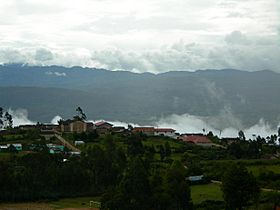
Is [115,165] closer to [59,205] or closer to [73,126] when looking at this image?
[59,205]

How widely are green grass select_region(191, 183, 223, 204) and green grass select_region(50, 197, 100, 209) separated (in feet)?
29.2

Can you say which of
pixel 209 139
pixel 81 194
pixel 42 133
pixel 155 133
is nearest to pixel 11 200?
pixel 81 194

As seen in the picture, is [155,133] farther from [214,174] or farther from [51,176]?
[51,176]

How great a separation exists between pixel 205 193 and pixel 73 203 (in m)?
11.4

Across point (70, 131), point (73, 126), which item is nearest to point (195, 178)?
point (70, 131)

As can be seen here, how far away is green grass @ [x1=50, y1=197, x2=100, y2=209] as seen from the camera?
4581 centimetres

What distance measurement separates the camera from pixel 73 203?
47.6 m

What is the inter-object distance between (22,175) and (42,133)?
136ft

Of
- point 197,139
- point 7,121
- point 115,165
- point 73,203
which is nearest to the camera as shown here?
point 73,203

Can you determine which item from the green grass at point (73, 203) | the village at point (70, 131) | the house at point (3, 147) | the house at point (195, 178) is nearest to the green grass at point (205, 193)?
the house at point (195, 178)

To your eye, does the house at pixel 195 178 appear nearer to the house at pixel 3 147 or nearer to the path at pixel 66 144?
the path at pixel 66 144

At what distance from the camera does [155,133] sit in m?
107

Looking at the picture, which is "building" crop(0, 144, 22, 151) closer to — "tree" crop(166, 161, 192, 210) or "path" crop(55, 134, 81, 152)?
"path" crop(55, 134, 81, 152)

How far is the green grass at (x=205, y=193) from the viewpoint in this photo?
4509cm
